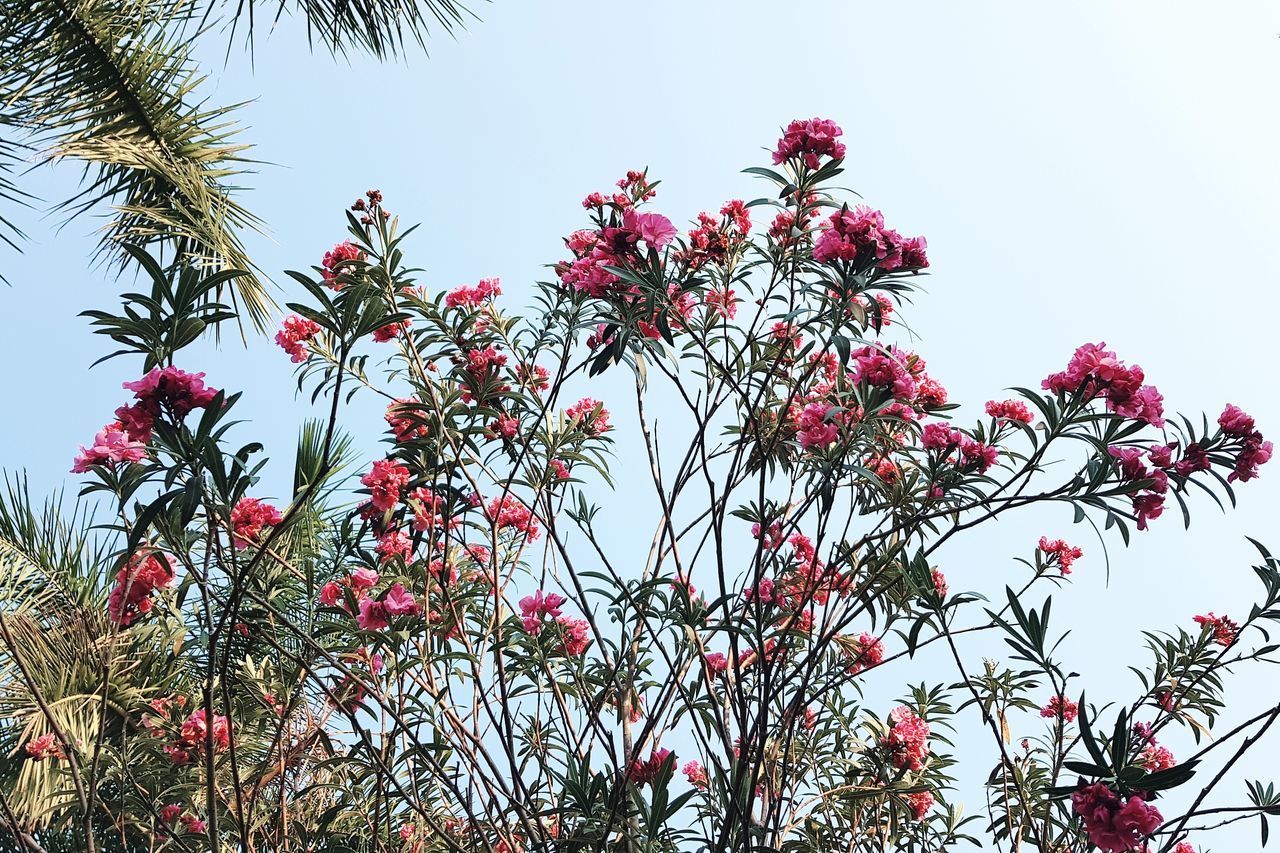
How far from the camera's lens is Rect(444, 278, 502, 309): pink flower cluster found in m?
2.73

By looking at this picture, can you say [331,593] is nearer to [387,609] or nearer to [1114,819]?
[387,609]

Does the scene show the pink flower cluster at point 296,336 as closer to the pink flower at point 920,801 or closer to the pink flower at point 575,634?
the pink flower at point 575,634

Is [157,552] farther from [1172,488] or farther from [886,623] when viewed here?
[1172,488]

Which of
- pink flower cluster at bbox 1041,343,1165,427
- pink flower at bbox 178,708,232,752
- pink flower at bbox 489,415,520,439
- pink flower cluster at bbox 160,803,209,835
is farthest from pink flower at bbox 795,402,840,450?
pink flower cluster at bbox 160,803,209,835

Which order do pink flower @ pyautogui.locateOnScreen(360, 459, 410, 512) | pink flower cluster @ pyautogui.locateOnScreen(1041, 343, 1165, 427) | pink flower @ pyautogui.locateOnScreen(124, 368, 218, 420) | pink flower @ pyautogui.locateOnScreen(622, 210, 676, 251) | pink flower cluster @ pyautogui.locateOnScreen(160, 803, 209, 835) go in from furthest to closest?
pink flower cluster @ pyautogui.locateOnScreen(160, 803, 209, 835) < pink flower @ pyautogui.locateOnScreen(360, 459, 410, 512) < pink flower @ pyautogui.locateOnScreen(622, 210, 676, 251) < pink flower cluster @ pyautogui.locateOnScreen(1041, 343, 1165, 427) < pink flower @ pyautogui.locateOnScreen(124, 368, 218, 420)

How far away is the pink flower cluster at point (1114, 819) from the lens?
1.39 meters

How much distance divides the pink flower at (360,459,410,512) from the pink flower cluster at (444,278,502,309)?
0.60m

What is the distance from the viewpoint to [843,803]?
270 centimetres

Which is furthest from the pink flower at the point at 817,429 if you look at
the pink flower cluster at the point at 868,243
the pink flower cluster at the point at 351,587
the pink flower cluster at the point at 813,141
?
the pink flower cluster at the point at 351,587

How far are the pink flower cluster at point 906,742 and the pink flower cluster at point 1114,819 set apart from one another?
0.98 metres

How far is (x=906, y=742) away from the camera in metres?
2.38

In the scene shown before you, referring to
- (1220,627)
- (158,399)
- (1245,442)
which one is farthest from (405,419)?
(1220,627)

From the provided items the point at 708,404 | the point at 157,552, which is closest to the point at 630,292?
the point at 708,404

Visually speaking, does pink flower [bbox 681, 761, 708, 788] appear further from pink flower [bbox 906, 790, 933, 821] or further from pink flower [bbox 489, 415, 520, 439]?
pink flower [bbox 489, 415, 520, 439]
